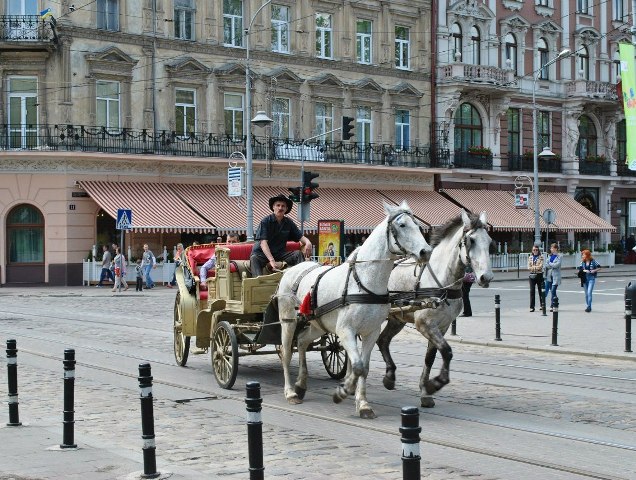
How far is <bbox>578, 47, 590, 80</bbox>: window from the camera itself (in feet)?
181

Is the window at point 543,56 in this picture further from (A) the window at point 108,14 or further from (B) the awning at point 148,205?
(A) the window at point 108,14

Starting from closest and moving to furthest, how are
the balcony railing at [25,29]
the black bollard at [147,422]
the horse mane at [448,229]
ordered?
the black bollard at [147,422] → the horse mane at [448,229] → the balcony railing at [25,29]

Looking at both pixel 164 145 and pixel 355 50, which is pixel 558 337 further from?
pixel 355 50

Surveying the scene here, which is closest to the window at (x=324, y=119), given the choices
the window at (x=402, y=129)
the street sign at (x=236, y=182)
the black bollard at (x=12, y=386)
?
the window at (x=402, y=129)

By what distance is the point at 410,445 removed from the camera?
5285 millimetres

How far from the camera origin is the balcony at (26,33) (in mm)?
37406

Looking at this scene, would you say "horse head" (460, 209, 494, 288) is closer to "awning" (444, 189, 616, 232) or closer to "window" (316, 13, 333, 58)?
"window" (316, 13, 333, 58)

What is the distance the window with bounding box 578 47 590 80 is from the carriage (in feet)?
146

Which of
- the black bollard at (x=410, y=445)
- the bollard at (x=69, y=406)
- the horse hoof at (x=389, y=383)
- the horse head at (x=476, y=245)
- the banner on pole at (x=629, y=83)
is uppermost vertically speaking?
the banner on pole at (x=629, y=83)

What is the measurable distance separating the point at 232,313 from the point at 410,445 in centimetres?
788

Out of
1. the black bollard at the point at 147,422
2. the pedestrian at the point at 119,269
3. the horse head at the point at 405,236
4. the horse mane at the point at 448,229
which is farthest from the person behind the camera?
the pedestrian at the point at 119,269

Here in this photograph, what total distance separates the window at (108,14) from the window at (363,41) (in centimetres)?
1210

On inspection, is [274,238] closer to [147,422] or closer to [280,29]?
[147,422]

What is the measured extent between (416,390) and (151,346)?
22.4 ft
